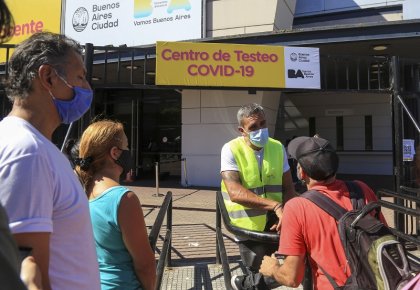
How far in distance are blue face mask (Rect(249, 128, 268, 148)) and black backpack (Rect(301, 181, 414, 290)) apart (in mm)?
1306

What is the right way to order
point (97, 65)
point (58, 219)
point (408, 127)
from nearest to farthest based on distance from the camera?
point (58, 219), point (408, 127), point (97, 65)

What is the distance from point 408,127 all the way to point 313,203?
5732 mm

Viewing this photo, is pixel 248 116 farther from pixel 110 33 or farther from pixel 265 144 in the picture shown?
pixel 110 33

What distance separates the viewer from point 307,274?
2.39m

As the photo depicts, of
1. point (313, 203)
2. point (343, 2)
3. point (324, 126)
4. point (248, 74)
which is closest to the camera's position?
point (313, 203)

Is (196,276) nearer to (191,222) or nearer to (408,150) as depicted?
(191,222)

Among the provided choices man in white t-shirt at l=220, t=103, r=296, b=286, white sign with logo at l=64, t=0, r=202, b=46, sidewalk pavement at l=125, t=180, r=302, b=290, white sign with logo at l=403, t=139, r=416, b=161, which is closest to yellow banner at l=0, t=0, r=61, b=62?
white sign with logo at l=64, t=0, r=202, b=46

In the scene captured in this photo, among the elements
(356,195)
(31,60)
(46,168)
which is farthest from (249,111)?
(46,168)

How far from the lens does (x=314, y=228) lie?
2.05 m

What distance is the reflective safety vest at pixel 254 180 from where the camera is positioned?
10.4ft

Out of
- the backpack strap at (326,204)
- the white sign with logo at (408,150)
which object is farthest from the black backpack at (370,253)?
the white sign with logo at (408,150)

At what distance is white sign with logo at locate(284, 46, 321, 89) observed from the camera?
8667mm

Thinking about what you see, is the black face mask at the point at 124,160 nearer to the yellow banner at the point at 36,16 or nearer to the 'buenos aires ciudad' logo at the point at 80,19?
the 'buenos aires ciudad' logo at the point at 80,19

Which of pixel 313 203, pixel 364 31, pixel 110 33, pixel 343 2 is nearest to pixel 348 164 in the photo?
pixel 343 2
